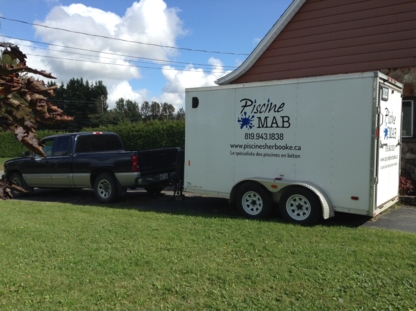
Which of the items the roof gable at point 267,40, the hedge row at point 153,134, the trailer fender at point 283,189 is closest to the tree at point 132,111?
the hedge row at point 153,134

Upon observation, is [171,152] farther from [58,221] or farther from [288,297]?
[288,297]

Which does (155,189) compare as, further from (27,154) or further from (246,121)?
(246,121)

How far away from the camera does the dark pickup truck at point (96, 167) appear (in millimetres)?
10008

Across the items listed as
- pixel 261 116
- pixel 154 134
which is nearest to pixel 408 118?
pixel 261 116

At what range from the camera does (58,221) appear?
7.79 m

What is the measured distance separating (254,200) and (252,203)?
8cm

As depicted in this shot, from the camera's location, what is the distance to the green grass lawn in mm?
4094

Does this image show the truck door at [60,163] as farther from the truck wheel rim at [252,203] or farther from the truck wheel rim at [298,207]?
the truck wheel rim at [298,207]

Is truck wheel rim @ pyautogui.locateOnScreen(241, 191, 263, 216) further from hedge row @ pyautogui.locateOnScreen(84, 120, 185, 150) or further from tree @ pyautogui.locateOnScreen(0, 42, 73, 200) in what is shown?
hedge row @ pyautogui.locateOnScreen(84, 120, 185, 150)

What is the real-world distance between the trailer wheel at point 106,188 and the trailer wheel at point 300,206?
15.1ft

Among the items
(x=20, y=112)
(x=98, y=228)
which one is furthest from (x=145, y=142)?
(x=20, y=112)

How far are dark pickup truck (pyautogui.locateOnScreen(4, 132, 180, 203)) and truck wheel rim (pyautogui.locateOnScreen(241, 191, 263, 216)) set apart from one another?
299 centimetres

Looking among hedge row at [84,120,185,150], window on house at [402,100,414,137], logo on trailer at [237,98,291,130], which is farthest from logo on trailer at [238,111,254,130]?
hedge row at [84,120,185,150]

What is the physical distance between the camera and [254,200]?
8047 mm
